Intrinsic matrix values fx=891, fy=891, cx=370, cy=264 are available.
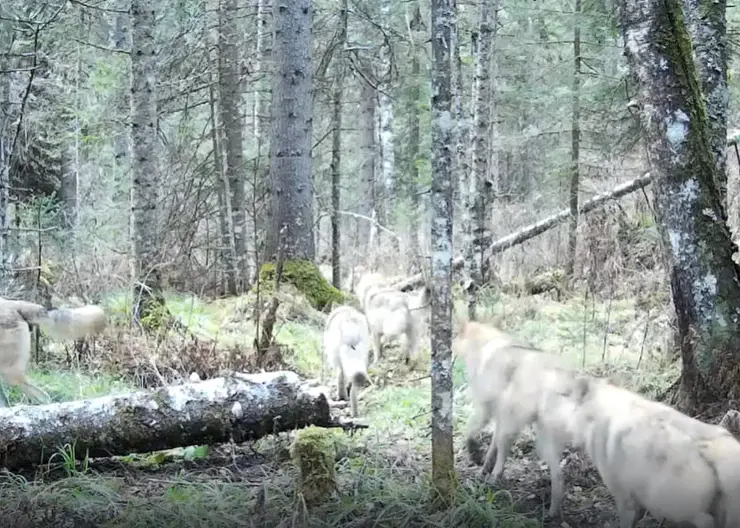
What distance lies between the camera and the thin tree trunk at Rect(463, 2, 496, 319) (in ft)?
40.2

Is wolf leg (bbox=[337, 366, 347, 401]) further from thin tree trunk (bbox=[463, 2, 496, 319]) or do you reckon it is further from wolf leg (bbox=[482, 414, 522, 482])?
thin tree trunk (bbox=[463, 2, 496, 319])

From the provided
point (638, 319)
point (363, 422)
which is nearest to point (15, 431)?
point (363, 422)

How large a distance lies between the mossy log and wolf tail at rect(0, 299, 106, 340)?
Answer: 6.27ft

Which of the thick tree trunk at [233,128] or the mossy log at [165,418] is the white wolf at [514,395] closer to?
the mossy log at [165,418]

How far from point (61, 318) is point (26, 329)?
0.35 m

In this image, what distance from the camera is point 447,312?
5016 mm

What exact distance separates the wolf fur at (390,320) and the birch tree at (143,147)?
2460 millimetres

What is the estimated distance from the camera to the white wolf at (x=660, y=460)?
3867 mm

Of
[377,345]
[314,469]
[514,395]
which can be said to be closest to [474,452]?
[514,395]

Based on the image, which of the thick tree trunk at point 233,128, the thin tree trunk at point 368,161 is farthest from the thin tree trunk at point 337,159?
the thin tree trunk at point 368,161

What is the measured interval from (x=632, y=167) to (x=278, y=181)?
5.99 m

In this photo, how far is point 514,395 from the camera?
5.49 metres

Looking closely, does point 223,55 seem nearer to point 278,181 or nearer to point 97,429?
point 278,181

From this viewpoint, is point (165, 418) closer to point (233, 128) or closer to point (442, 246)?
point (442, 246)
